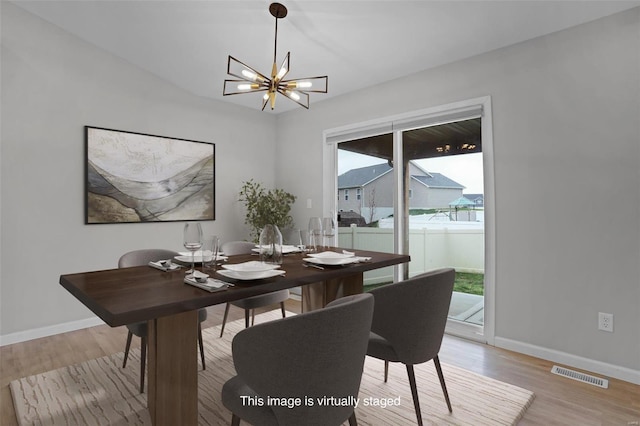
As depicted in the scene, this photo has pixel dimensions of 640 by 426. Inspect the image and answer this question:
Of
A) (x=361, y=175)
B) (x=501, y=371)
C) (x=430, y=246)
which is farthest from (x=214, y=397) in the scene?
(x=361, y=175)

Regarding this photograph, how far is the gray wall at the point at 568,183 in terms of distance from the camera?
2.30 metres

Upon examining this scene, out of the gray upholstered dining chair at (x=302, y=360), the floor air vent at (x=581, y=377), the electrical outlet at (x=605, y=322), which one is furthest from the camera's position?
the electrical outlet at (x=605, y=322)

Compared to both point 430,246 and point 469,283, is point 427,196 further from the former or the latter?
point 469,283

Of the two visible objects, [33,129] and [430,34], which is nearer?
[430,34]

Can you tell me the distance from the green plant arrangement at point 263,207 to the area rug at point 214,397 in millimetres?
2019

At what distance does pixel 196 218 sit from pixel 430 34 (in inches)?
122

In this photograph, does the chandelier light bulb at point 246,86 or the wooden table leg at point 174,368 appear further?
the chandelier light bulb at point 246,86

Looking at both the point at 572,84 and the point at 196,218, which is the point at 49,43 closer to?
the point at 196,218

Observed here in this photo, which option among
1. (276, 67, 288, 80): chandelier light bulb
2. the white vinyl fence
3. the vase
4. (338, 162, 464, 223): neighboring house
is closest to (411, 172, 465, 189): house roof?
(338, 162, 464, 223): neighboring house

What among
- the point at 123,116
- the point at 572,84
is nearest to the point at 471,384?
the point at 572,84

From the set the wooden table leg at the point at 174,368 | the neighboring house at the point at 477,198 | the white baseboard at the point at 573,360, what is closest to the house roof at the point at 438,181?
the neighboring house at the point at 477,198

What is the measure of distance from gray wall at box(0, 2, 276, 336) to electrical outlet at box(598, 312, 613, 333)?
3940 millimetres

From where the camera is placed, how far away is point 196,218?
4.10 meters

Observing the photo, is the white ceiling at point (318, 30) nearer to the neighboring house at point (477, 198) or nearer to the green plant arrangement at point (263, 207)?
the neighboring house at point (477, 198)
